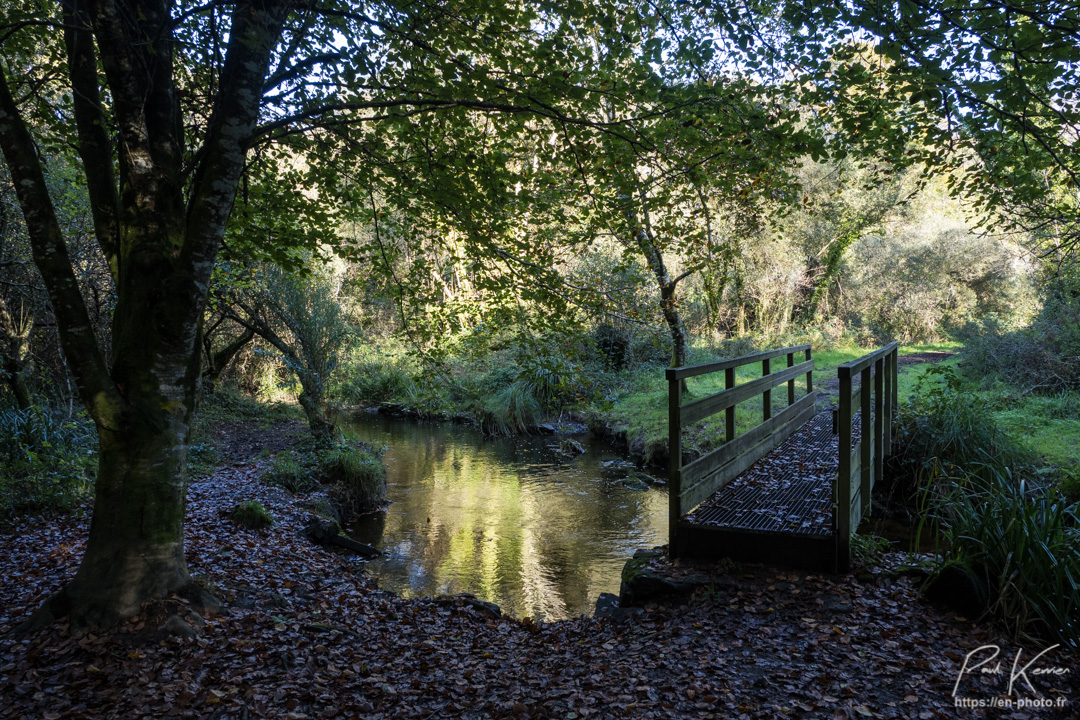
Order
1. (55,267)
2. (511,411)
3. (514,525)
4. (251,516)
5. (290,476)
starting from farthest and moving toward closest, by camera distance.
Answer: (511,411) → (290,476) → (514,525) → (251,516) → (55,267)

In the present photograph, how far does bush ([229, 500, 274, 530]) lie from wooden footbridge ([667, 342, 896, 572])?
4.74 meters

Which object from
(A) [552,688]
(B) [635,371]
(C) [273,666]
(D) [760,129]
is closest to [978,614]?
(A) [552,688]

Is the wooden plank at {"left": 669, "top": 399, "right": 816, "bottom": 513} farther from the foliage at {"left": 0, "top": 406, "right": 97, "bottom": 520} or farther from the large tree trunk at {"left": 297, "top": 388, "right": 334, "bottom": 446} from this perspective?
the large tree trunk at {"left": 297, "top": 388, "right": 334, "bottom": 446}

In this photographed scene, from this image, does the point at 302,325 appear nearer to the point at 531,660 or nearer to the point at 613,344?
the point at 613,344

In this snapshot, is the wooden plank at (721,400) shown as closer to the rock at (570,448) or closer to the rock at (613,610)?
the rock at (613,610)

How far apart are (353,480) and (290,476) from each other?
35.6 inches

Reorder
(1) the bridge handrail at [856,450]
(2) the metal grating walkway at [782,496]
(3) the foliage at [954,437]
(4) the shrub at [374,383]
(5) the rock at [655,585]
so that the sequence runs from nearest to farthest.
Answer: (1) the bridge handrail at [856,450] → (5) the rock at [655,585] → (2) the metal grating walkway at [782,496] → (3) the foliage at [954,437] → (4) the shrub at [374,383]

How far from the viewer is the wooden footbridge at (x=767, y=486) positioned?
4.66m

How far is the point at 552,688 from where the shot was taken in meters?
3.76

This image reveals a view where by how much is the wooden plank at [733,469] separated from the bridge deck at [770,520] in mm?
98

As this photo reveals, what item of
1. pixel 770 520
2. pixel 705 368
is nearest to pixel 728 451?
pixel 770 520

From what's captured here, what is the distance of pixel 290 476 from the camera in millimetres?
9281

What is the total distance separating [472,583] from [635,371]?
12.4m

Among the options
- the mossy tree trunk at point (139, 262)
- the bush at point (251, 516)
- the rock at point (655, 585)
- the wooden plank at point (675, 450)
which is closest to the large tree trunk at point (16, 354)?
the bush at point (251, 516)
